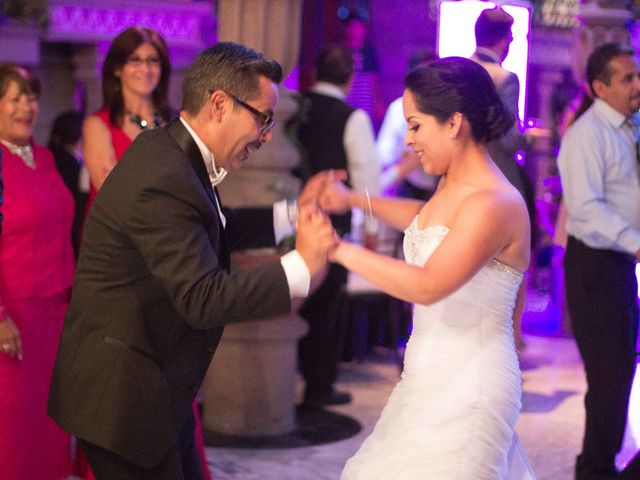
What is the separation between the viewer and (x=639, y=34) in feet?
32.0

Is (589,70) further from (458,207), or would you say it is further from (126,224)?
(126,224)

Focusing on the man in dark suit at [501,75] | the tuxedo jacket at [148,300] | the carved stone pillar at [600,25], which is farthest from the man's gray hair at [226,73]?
the carved stone pillar at [600,25]

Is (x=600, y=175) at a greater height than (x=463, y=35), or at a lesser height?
lesser

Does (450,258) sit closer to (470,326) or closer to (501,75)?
(470,326)

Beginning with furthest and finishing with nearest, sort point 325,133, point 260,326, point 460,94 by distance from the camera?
point 325,133 → point 260,326 → point 460,94

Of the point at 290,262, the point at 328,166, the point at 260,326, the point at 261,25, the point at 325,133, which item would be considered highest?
the point at 261,25

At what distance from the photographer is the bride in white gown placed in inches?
109

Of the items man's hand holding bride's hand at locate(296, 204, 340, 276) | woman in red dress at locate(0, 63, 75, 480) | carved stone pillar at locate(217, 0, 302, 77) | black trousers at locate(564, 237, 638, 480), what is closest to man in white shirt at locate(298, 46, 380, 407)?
carved stone pillar at locate(217, 0, 302, 77)

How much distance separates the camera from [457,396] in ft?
9.23

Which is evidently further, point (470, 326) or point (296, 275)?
point (470, 326)

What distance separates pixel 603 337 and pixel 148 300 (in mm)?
2426

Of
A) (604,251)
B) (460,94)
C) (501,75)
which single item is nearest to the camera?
(460,94)

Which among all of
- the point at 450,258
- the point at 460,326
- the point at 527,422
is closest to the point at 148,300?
the point at 450,258

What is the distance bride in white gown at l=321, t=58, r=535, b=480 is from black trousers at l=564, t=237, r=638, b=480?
5.25 feet
